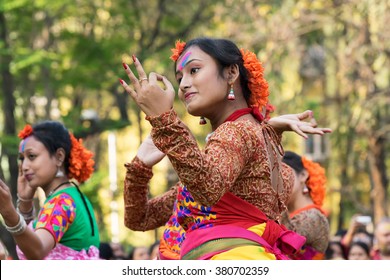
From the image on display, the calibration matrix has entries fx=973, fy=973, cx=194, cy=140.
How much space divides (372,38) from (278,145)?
13.5 metres

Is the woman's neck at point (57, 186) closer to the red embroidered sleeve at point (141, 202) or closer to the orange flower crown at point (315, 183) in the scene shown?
the red embroidered sleeve at point (141, 202)

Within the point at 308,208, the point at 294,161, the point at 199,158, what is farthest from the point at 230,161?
the point at 294,161

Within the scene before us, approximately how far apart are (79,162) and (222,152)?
2.40 m

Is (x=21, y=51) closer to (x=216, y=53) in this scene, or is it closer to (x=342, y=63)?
(x=342, y=63)

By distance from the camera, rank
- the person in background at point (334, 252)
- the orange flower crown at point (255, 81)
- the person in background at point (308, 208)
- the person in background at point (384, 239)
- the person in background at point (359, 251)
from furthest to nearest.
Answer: the person in background at point (334, 252)
the person in background at point (359, 251)
the person in background at point (384, 239)
the person in background at point (308, 208)
the orange flower crown at point (255, 81)

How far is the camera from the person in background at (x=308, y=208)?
6.93 metres

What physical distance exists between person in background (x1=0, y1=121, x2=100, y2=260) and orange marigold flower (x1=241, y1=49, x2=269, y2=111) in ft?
5.39

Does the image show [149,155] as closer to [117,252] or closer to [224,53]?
[224,53]

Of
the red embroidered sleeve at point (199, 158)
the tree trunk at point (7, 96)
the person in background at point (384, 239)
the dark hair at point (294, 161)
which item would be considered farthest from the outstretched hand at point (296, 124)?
the tree trunk at point (7, 96)

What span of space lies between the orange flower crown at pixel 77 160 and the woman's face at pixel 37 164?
11 centimetres

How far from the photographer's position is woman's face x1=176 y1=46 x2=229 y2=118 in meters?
4.61

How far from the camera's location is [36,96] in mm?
19359

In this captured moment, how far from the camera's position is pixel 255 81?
4.82m
